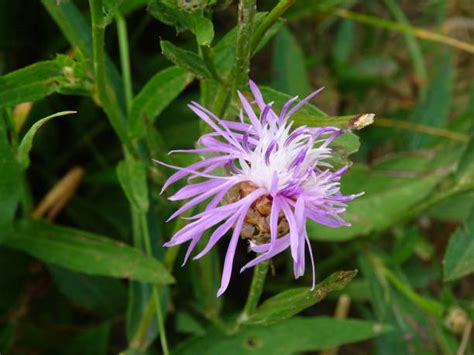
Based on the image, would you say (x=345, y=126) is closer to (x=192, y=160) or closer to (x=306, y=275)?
(x=192, y=160)

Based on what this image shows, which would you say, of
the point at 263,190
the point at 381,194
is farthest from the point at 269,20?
the point at 381,194

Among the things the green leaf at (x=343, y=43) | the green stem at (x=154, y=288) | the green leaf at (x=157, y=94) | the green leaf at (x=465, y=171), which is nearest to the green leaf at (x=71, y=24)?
the green leaf at (x=157, y=94)

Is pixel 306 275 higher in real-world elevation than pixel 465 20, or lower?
lower

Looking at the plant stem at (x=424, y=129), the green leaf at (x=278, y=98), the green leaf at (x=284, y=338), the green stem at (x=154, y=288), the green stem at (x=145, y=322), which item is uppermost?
the green leaf at (x=278, y=98)

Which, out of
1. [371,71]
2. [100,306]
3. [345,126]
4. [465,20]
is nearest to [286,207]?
[345,126]

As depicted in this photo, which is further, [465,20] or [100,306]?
[465,20]

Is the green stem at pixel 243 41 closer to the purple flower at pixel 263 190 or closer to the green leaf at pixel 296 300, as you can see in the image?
the purple flower at pixel 263 190
